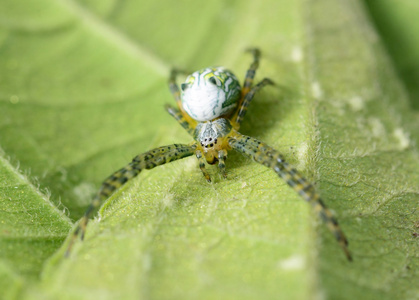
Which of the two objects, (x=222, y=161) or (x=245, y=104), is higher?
(x=245, y=104)

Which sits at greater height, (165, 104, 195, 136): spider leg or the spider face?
the spider face

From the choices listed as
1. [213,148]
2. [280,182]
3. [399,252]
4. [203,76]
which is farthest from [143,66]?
[399,252]

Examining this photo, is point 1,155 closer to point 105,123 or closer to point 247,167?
point 105,123

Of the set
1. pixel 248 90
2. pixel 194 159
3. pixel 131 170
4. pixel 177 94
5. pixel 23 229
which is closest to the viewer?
pixel 23 229

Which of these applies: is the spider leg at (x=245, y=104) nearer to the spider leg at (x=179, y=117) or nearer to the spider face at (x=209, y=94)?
the spider face at (x=209, y=94)

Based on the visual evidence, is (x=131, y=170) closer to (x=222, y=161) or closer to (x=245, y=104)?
(x=222, y=161)

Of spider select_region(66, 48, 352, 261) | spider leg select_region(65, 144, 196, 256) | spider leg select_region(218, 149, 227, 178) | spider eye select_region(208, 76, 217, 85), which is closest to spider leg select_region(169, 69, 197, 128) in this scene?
spider select_region(66, 48, 352, 261)

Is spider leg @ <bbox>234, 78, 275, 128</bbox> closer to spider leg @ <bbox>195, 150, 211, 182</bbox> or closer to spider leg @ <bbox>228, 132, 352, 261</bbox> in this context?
spider leg @ <bbox>228, 132, 352, 261</bbox>

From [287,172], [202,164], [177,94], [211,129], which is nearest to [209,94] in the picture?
[211,129]
